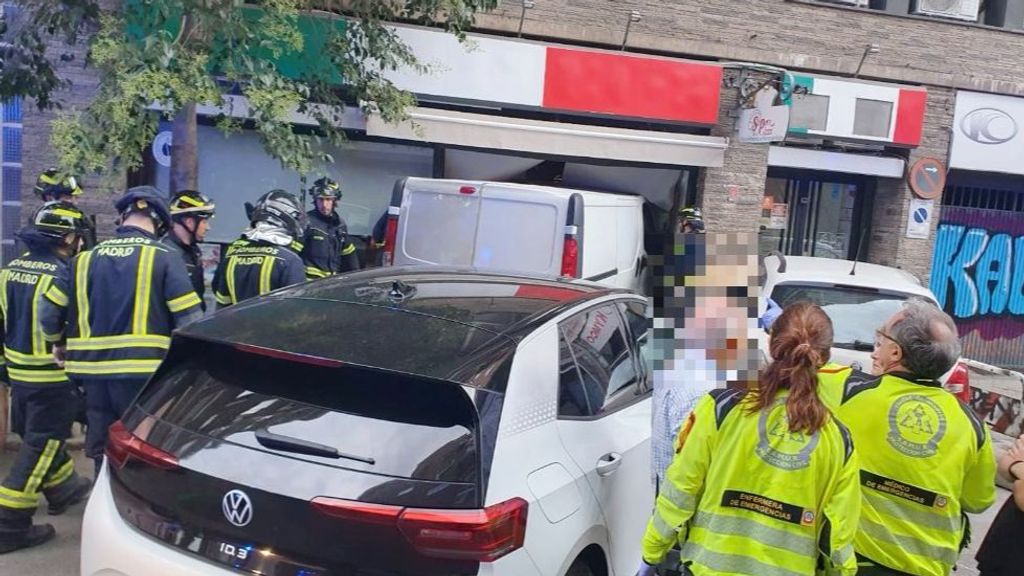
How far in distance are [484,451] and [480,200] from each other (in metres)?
5.50

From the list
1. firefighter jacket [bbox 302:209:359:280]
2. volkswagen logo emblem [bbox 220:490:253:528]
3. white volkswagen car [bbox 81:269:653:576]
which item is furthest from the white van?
volkswagen logo emblem [bbox 220:490:253:528]

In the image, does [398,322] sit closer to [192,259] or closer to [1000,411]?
[192,259]

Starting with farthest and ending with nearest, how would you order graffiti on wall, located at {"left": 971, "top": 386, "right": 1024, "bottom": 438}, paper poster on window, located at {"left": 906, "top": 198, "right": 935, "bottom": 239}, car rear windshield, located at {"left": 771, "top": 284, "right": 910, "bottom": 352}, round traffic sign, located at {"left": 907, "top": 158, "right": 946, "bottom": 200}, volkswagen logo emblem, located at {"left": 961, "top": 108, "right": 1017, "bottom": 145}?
volkswagen logo emblem, located at {"left": 961, "top": 108, "right": 1017, "bottom": 145} < paper poster on window, located at {"left": 906, "top": 198, "right": 935, "bottom": 239} < round traffic sign, located at {"left": 907, "top": 158, "right": 946, "bottom": 200} < graffiti on wall, located at {"left": 971, "top": 386, "right": 1024, "bottom": 438} < car rear windshield, located at {"left": 771, "top": 284, "right": 910, "bottom": 352}

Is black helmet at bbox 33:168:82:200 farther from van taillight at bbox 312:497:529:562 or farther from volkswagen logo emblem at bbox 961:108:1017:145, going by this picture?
volkswagen logo emblem at bbox 961:108:1017:145

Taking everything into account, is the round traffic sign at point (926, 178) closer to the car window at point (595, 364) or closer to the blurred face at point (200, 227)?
the car window at point (595, 364)

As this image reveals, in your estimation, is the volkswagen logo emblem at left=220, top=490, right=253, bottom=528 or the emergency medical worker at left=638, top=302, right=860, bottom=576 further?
the volkswagen logo emblem at left=220, top=490, right=253, bottom=528

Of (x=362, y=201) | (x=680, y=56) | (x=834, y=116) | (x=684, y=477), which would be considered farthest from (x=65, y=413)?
(x=834, y=116)

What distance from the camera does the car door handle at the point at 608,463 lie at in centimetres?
328

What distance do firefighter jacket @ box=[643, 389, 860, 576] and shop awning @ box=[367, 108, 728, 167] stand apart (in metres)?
7.75

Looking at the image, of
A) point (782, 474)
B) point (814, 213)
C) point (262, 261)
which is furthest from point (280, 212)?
point (814, 213)

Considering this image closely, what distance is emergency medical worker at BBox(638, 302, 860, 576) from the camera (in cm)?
231

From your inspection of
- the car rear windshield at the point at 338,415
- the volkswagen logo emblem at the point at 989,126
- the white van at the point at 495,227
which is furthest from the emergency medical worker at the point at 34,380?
the volkswagen logo emblem at the point at 989,126

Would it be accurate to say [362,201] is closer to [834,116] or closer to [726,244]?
[834,116]

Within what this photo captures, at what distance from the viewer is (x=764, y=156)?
1176 centimetres
